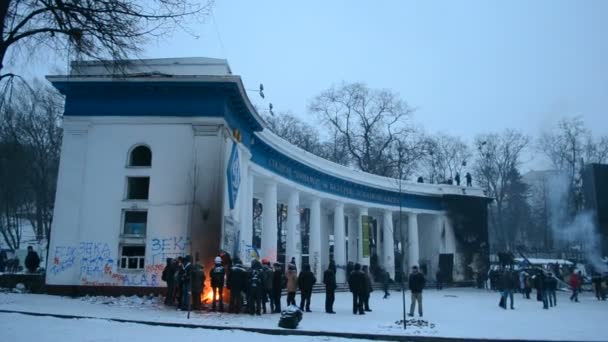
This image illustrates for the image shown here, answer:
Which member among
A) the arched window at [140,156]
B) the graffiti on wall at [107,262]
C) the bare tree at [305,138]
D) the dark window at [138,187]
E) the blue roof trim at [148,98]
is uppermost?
the bare tree at [305,138]

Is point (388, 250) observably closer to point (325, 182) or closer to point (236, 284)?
point (325, 182)

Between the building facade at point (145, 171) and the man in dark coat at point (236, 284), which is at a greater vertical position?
the building facade at point (145, 171)

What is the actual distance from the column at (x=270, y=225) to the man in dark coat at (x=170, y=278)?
10.0 metres

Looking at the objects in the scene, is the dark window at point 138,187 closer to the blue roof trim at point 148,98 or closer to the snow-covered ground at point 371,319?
the blue roof trim at point 148,98

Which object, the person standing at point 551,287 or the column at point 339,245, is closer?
the person standing at point 551,287

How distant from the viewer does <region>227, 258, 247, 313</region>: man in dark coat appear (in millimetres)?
14773

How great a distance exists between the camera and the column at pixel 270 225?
84.0 ft

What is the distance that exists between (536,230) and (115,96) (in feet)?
211

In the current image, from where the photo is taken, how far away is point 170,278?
50.2 ft

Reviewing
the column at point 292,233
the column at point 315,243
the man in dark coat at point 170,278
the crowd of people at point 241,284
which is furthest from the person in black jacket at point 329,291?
the column at point 315,243

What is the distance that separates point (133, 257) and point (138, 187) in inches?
105

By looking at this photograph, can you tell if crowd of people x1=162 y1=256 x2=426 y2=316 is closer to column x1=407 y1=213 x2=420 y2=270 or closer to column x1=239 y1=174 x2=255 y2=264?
column x1=239 y1=174 x2=255 y2=264

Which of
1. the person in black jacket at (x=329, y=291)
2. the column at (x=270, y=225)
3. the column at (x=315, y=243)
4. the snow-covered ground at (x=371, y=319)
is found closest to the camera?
the snow-covered ground at (x=371, y=319)

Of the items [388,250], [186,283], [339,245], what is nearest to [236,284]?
[186,283]
